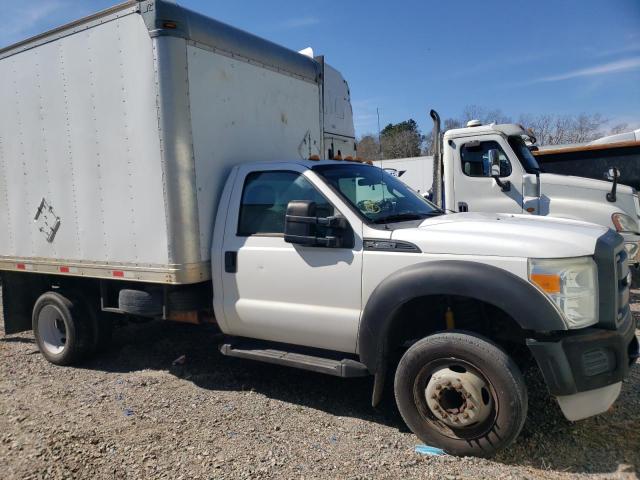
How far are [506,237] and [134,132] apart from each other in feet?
10.2

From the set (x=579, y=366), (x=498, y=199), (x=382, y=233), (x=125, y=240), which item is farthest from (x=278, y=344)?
(x=498, y=199)

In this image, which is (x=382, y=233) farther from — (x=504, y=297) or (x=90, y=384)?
(x=90, y=384)

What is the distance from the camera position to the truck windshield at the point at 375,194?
4.04 meters

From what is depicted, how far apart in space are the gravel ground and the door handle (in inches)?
43.9

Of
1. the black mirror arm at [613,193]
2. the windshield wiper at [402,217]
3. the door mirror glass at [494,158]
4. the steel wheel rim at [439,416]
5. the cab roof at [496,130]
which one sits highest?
the cab roof at [496,130]

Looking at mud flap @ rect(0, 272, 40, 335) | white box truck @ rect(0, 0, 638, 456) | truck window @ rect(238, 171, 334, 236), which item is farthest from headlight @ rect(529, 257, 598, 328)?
mud flap @ rect(0, 272, 40, 335)

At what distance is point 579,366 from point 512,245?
0.82m

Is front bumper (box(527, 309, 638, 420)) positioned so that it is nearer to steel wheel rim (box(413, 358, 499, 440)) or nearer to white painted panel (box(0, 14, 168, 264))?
steel wheel rim (box(413, 358, 499, 440))

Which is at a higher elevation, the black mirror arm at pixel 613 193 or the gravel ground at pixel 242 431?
the black mirror arm at pixel 613 193

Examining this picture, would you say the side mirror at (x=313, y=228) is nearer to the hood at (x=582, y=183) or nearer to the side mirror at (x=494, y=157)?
the side mirror at (x=494, y=157)

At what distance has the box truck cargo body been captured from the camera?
4.24 metres

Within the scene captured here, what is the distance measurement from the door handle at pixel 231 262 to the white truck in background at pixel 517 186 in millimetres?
3510

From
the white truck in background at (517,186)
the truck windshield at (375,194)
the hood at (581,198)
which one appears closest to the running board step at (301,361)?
the truck windshield at (375,194)

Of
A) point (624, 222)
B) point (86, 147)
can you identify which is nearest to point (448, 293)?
point (86, 147)
